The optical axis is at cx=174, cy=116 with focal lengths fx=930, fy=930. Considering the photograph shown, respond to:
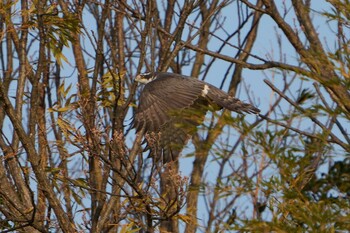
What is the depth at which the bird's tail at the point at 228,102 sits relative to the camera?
7.39m

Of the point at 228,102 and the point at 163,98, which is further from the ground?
the point at 228,102

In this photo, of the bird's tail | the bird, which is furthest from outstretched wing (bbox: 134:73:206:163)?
the bird's tail

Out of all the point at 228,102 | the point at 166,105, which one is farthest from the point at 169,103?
the point at 228,102

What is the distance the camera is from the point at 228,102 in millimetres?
7547

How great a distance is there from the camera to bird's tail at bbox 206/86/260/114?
7387 millimetres

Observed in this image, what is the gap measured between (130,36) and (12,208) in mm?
4894

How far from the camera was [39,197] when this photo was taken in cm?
724

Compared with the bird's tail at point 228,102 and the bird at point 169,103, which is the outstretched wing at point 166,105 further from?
the bird's tail at point 228,102

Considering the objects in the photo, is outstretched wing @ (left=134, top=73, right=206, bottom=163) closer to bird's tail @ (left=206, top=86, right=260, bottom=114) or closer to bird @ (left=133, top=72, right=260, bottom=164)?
bird @ (left=133, top=72, right=260, bottom=164)

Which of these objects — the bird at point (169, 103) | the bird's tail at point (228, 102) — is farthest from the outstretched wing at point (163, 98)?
the bird's tail at point (228, 102)

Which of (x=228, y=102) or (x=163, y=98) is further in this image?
(x=228, y=102)

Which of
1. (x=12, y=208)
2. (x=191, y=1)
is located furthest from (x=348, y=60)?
(x=12, y=208)

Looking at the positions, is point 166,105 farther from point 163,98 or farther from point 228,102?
point 228,102

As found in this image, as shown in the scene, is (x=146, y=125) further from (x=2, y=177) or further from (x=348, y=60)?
(x=348, y=60)
